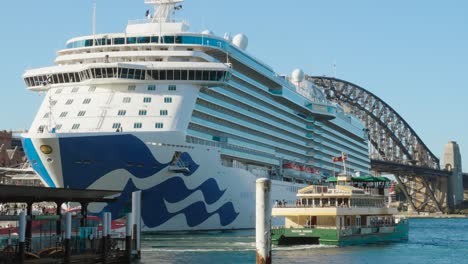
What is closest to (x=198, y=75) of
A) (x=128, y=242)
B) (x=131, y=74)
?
(x=131, y=74)

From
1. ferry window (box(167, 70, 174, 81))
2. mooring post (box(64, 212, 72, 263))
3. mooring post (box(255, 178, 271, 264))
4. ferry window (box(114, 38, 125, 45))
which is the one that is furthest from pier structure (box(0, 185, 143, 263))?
ferry window (box(114, 38, 125, 45))

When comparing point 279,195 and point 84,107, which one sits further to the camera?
point 279,195

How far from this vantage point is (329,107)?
80.3 metres

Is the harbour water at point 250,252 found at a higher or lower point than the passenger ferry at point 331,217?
lower

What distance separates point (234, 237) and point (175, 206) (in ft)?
16.5

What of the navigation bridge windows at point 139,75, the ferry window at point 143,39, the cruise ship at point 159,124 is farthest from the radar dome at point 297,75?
the navigation bridge windows at point 139,75

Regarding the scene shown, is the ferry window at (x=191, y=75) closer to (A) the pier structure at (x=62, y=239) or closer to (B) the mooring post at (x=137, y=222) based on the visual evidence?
(B) the mooring post at (x=137, y=222)

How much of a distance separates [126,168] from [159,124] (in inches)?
177

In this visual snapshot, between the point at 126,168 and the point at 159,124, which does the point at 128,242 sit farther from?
the point at 159,124

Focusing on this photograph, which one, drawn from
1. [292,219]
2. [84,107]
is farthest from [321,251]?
[84,107]

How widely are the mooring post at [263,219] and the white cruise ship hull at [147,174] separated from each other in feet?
73.2

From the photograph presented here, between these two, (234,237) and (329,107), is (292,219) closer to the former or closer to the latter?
(234,237)

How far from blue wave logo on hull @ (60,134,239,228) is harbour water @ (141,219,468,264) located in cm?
178

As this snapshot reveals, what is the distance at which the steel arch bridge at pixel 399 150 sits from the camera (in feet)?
481
